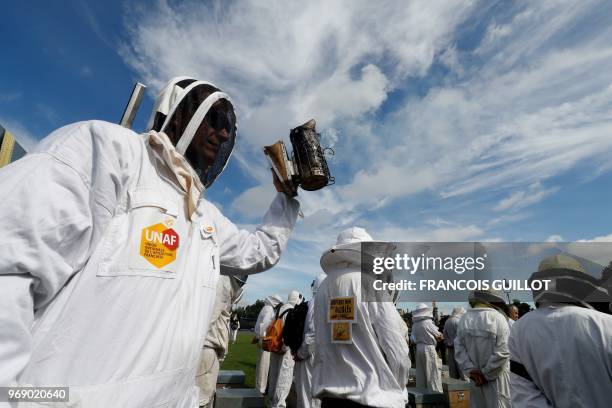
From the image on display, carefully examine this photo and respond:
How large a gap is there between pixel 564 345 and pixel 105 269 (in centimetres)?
387

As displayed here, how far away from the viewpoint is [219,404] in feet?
15.2

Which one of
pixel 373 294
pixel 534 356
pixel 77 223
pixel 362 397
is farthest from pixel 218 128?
pixel 534 356

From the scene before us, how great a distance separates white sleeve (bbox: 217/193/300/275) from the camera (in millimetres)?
2221

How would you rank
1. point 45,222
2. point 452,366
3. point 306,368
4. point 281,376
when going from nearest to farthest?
point 45,222 < point 306,368 < point 281,376 < point 452,366

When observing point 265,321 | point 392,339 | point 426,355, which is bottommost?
point 426,355

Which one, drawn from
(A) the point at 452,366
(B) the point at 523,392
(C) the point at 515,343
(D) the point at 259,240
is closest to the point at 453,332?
(A) the point at 452,366

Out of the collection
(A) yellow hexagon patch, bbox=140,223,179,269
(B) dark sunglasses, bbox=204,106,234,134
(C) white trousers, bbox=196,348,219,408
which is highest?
(B) dark sunglasses, bbox=204,106,234,134

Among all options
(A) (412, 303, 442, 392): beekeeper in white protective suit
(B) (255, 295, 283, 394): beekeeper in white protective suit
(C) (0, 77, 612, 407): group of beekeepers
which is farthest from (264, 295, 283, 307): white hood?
(C) (0, 77, 612, 407): group of beekeepers

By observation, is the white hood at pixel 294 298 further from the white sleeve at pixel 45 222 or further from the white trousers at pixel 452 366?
the white sleeve at pixel 45 222

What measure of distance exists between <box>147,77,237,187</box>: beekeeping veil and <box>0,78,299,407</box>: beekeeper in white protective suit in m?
0.10

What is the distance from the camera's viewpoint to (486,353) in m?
6.97

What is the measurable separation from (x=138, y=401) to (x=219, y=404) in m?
3.90

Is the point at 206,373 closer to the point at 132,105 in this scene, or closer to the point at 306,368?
the point at 306,368

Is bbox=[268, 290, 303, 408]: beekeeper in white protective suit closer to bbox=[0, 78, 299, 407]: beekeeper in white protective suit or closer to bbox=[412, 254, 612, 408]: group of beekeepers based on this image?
bbox=[412, 254, 612, 408]: group of beekeepers
